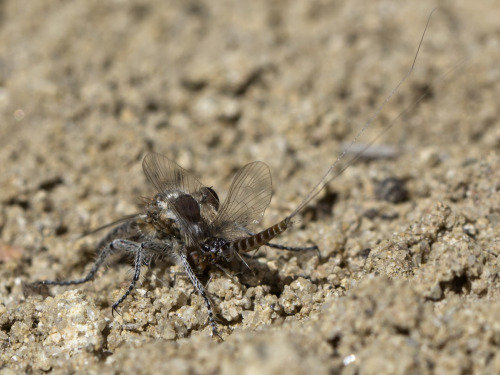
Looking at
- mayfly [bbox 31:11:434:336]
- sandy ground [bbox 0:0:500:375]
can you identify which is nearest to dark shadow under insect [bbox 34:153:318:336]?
mayfly [bbox 31:11:434:336]

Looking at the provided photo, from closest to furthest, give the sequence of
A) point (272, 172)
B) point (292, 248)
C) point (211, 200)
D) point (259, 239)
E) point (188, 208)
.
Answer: point (259, 239) < point (188, 208) < point (211, 200) < point (292, 248) < point (272, 172)

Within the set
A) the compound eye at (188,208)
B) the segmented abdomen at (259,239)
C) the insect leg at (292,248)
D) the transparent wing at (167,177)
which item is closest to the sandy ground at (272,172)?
the insect leg at (292,248)

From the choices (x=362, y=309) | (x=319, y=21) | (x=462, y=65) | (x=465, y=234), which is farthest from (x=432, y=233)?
(x=319, y=21)

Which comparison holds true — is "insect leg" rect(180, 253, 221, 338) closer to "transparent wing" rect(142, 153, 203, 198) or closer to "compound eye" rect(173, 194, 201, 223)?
"compound eye" rect(173, 194, 201, 223)

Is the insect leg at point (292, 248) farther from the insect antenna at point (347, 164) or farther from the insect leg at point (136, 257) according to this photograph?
the insect leg at point (136, 257)

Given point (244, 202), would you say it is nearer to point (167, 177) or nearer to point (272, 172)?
point (167, 177)

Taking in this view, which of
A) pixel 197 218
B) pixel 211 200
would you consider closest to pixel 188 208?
pixel 197 218

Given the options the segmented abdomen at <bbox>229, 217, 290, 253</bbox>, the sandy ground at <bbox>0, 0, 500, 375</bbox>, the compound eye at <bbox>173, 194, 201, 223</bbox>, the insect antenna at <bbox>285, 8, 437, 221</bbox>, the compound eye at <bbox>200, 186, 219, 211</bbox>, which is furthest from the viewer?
the compound eye at <bbox>200, 186, 219, 211</bbox>
